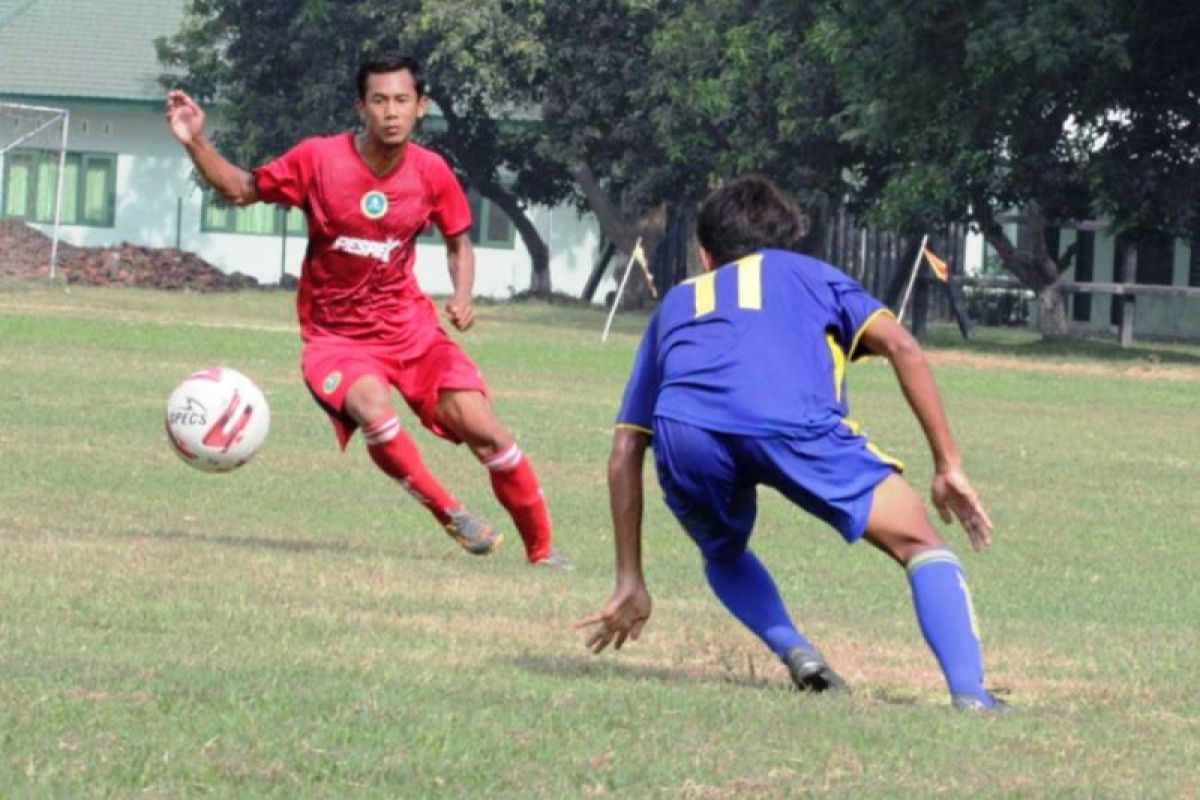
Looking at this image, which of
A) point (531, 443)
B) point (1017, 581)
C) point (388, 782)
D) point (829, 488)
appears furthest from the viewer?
point (531, 443)

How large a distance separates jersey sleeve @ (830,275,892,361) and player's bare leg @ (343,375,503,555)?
156 inches

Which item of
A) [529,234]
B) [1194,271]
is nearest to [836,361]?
[1194,271]

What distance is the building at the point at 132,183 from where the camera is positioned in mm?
54781

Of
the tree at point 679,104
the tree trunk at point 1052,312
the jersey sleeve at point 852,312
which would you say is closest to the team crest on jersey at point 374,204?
the jersey sleeve at point 852,312

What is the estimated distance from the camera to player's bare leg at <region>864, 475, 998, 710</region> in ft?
23.5

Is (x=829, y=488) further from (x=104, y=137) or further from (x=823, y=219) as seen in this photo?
(x=104, y=137)

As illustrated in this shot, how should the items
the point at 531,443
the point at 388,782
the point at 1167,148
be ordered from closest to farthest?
the point at 388,782 < the point at 531,443 < the point at 1167,148

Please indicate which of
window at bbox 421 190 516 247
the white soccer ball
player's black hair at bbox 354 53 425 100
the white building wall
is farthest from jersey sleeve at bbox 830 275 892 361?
window at bbox 421 190 516 247

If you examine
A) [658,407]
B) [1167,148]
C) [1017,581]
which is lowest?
[1017,581]

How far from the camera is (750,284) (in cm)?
729

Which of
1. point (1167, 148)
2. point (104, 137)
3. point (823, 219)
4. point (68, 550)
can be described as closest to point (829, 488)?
point (68, 550)

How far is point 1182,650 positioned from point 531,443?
364 inches

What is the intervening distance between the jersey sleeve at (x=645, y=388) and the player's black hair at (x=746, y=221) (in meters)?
0.27

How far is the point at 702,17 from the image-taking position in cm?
4309
